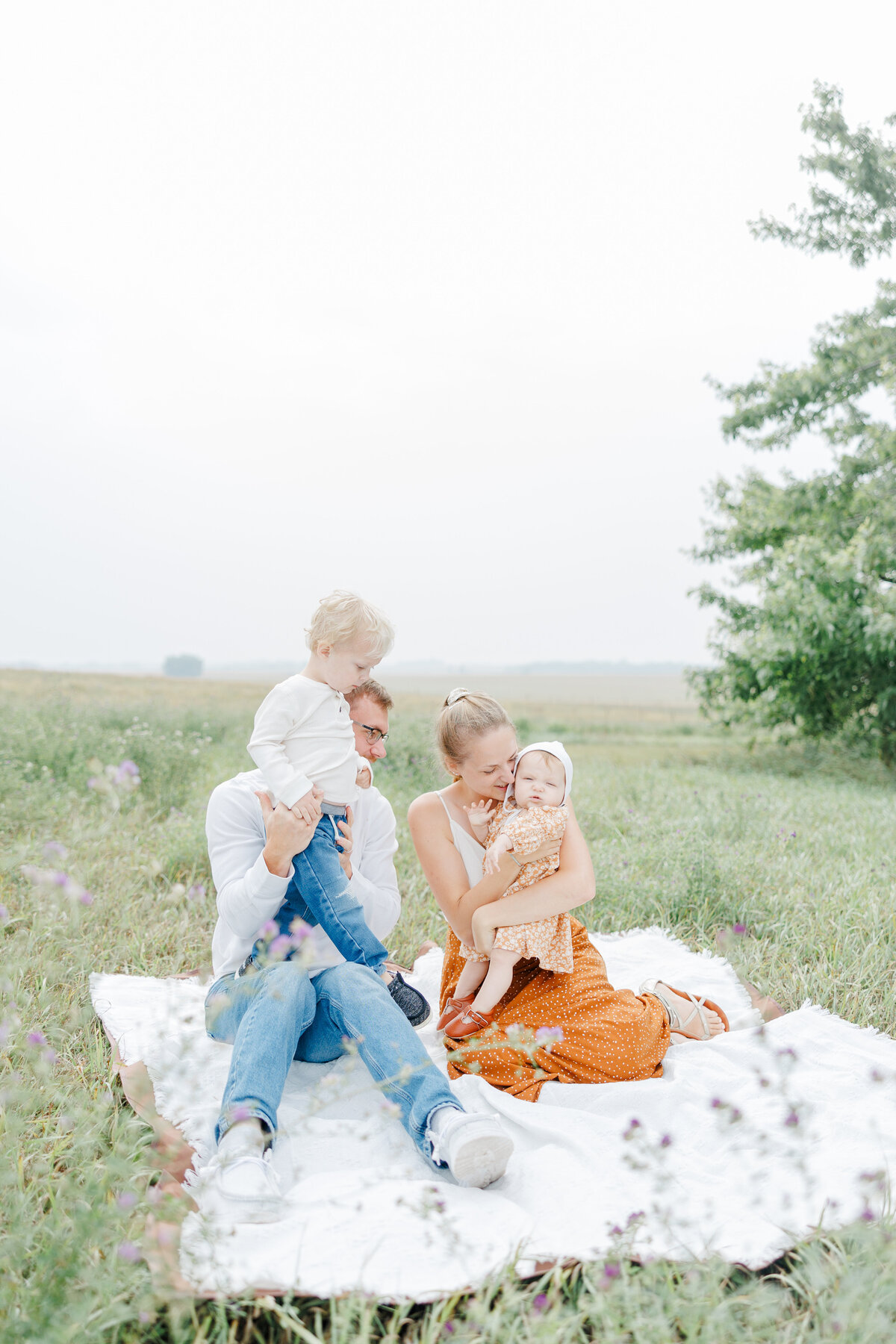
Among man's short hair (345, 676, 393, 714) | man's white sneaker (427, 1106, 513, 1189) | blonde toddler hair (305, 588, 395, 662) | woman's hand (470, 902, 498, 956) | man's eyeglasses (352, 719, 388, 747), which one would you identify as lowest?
man's white sneaker (427, 1106, 513, 1189)

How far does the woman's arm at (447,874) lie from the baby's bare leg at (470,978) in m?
0.08

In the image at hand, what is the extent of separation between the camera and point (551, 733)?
2092 centimetres

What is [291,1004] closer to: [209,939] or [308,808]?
[308,808]

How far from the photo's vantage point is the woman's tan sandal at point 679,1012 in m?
3.30

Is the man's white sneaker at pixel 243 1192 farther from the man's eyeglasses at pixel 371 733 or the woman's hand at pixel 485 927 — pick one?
the man's eyeglasses at pixel 371 733

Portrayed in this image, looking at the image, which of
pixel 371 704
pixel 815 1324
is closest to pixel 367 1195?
pixel 815 1324

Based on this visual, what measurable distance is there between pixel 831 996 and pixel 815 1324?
2.10 metres

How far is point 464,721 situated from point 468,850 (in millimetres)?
550

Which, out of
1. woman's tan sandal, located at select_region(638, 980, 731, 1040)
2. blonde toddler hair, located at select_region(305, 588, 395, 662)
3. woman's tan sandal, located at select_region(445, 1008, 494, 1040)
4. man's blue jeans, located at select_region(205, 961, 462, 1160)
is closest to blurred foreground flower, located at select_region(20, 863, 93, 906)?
man's blue jeans, located at select_region(205, 961, 462, 1160)

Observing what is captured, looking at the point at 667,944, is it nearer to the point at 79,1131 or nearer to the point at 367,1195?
the point at 367,1195

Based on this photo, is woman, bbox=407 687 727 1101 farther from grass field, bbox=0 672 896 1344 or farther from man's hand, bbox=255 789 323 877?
grass field, bbox=0 672 896 1344

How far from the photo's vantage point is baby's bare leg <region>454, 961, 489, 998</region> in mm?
3168

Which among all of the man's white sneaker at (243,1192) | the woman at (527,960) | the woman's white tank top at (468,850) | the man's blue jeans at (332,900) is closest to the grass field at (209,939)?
the man's white sneaker at (243,1192)

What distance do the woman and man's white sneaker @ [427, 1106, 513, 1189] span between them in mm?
561
